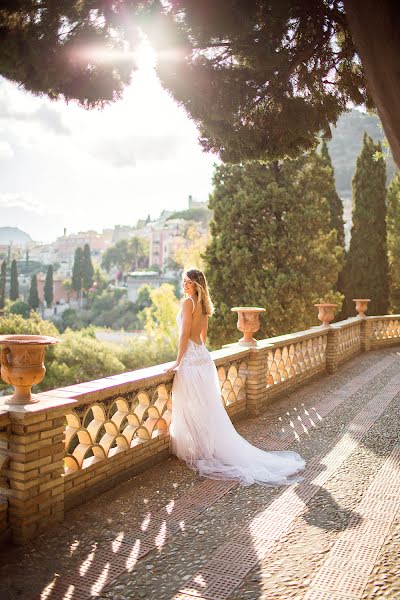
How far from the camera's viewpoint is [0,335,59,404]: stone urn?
3.54m

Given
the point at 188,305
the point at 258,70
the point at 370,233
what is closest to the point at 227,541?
the point at 188,305

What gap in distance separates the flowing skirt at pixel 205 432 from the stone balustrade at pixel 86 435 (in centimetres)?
19

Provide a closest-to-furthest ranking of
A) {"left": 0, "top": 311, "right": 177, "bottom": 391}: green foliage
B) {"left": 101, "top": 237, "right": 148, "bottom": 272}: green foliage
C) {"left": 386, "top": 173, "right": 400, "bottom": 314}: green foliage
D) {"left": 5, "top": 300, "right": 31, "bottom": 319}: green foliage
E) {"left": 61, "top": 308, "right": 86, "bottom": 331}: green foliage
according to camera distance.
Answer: {"left": 386, "top": 173, "right": 400, "bottom": 314}: green foliage, {"left": 0, "top": 311, "right": 177, "bottom": 391}: green foliage, {"left": 5, "top": 300, "right": 31, "bottom": 319}: green foliage, {"left": 61, "top": 308, "right": 86, "bottom": 331}: green foliage, {"left": 101, "top": 237, "right": 148, "bottom": 272}: green foliage

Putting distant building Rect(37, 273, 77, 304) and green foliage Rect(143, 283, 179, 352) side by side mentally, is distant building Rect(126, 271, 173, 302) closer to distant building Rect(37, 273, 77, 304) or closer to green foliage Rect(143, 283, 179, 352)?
distant building Rect(37, 273, 77, 304)

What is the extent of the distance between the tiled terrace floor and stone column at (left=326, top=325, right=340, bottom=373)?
550cm

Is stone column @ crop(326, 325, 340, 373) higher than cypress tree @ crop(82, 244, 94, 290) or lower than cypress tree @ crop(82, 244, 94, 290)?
lower

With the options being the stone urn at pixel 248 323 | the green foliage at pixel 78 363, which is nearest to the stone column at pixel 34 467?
the stone urn at pixel 248 323

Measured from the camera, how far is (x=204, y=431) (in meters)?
5.07

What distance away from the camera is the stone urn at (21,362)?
3.54m

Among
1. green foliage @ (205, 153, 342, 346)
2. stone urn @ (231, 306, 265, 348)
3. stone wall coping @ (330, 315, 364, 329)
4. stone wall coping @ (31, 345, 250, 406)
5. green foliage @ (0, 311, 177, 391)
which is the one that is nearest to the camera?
stone wall coping @ (31, 345, 250, 406)

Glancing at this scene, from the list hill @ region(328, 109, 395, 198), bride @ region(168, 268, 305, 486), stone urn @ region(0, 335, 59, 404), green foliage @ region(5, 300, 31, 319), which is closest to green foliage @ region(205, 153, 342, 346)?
bride @ region(168, 268, 305, 486)

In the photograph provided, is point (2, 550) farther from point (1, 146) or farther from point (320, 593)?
point (1, 146)

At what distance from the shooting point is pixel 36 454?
3.53 metres

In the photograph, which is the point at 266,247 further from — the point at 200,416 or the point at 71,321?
the point at 71,321
